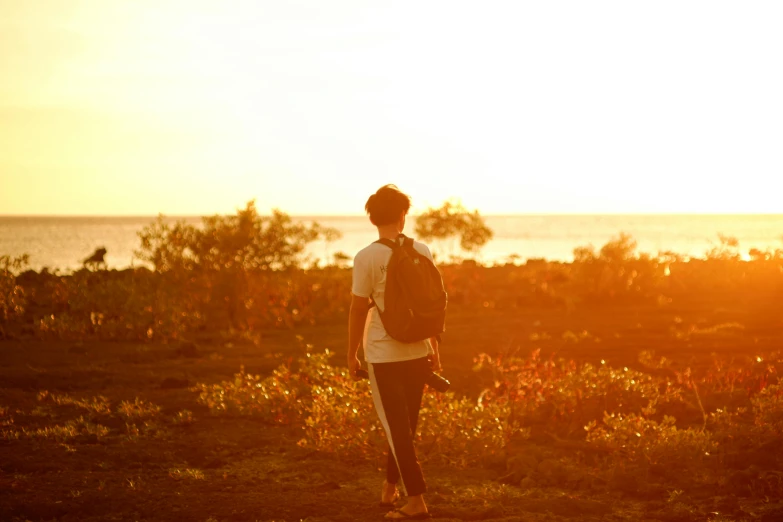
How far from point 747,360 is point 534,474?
6.74 metres

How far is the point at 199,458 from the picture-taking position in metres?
8.34

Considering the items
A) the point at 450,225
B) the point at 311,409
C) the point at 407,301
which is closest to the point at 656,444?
the point at 407,301

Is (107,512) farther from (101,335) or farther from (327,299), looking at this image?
(327,299)

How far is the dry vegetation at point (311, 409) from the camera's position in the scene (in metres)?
6.94

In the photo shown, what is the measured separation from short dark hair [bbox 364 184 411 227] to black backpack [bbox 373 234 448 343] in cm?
16

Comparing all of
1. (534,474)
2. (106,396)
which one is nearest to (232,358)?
(106,396)

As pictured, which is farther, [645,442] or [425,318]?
[645,442]

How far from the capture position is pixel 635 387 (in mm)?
9773

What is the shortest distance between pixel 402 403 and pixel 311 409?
3.84m

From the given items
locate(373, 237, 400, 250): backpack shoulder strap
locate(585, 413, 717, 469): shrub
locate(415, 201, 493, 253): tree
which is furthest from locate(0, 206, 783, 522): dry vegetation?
locate(415, 201, 493, 253): tree

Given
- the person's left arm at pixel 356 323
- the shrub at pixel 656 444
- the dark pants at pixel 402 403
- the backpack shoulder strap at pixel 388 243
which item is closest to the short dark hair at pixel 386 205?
the backpack shoulder strap at pixel 388 243

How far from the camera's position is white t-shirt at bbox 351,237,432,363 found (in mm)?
5742

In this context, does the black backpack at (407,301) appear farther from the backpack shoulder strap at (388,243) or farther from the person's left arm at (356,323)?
the person's left arm at (356,323)

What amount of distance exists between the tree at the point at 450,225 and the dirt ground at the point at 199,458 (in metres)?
27.3
